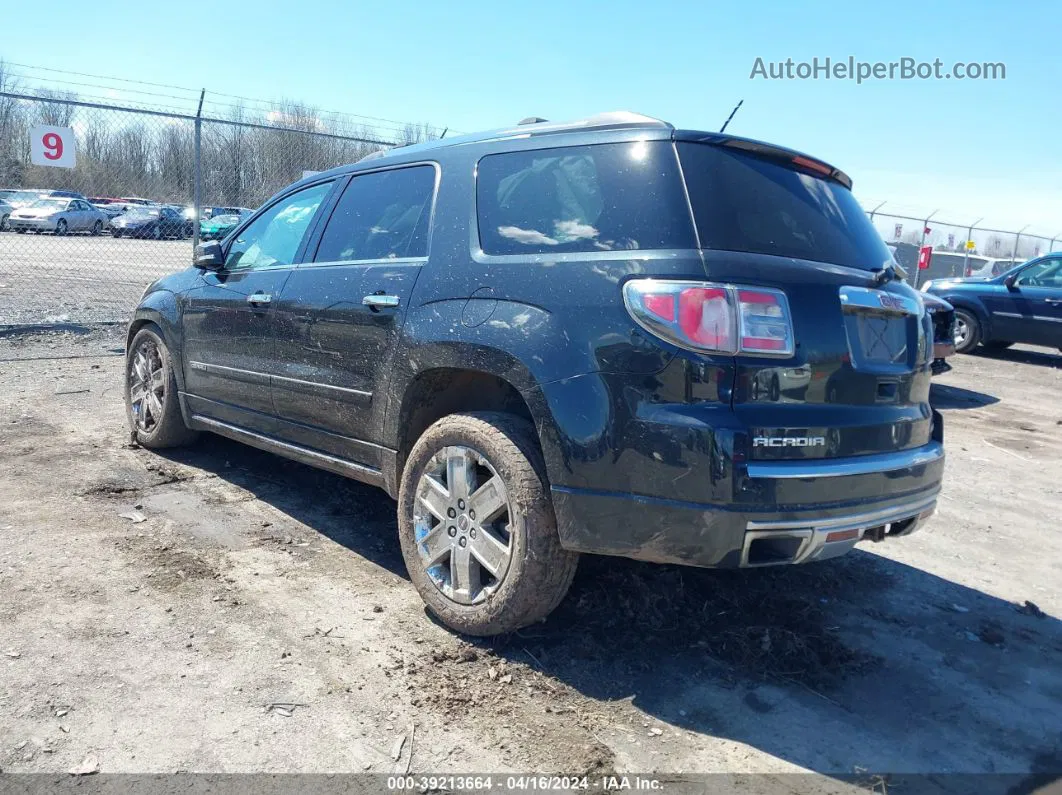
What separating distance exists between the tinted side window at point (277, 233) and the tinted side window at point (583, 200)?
1361mm

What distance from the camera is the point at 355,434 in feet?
12.5

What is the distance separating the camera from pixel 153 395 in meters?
5.53

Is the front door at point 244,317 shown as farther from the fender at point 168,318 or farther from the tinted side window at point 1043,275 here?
the tinted side window at point 1043,275

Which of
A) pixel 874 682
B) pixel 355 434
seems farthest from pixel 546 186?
pixel 874 682

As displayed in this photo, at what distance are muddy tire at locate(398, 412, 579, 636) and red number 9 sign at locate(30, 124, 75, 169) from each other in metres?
7.83

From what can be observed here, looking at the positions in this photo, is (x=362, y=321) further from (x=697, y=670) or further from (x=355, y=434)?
(x=697, y=670)

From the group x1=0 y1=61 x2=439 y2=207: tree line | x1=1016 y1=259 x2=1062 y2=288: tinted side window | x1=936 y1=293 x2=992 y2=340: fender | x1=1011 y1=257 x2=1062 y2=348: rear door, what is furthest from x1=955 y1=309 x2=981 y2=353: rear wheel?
x1=0 y1=61 x2=439 y2=207: tree line

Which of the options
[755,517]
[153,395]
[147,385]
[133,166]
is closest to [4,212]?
[133,166]

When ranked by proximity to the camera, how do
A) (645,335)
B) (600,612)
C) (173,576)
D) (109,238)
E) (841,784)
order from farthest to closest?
(109,238)
(173,576)
(600,612)
(645,335)
(841,784)

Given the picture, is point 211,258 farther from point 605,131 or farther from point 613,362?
point 613,362

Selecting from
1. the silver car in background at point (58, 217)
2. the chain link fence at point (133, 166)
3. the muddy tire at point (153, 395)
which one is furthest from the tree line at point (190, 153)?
the silver car in background at point (58, 217)

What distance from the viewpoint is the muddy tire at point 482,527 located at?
9.83 ft

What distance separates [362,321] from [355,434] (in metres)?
0.52

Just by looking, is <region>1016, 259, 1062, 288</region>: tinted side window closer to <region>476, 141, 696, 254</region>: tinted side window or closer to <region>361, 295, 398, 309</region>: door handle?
<region>476, 141, 696, 254</region>: tinted side window
